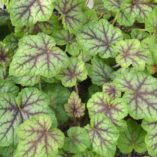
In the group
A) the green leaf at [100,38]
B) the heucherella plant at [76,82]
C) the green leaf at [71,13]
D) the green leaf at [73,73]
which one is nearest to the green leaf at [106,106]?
the heucherella plant at [76,82]

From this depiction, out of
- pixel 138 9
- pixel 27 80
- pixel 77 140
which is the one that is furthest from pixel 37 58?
pixel 138 9

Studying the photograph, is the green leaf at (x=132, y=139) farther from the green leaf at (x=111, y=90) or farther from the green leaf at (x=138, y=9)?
the green leaf at (x=138, y=9)

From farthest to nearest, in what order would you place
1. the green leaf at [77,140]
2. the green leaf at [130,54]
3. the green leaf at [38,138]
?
the green leaf at [130,54]
the green leaf at [77,140]
the green leaf at [38,138]

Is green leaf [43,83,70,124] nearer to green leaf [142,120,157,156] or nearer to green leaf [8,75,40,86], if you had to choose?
green leaf [8,75,40,86]

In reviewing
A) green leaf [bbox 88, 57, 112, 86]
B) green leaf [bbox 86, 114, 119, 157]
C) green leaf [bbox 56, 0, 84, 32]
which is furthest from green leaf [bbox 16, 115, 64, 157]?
green leaf [bbox 56, 0, 84, 32]

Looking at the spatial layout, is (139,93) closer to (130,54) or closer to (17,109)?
(130,54)

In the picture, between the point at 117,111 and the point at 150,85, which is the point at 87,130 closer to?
the point at 117,111
